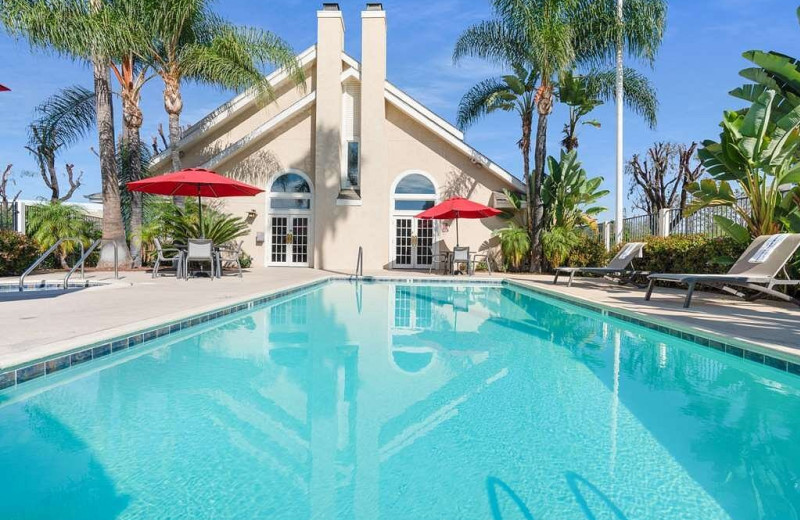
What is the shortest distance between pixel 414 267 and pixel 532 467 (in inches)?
641

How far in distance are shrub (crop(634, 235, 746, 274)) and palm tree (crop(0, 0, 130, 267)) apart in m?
12.5

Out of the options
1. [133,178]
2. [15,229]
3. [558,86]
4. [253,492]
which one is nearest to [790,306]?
[253,492]

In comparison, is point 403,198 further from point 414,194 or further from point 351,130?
point 351,130

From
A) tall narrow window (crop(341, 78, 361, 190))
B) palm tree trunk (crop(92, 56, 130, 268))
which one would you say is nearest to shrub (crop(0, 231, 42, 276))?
palm tree trunk (crop(92, 56, 130, 268))

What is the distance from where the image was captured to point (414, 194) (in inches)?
746

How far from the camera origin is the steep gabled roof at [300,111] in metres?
18.0

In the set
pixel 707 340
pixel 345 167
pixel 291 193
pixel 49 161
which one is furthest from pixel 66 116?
pixel 707 340

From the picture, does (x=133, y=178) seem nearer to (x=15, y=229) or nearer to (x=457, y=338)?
(x=15, y=229)

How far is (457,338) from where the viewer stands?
20.7 ft

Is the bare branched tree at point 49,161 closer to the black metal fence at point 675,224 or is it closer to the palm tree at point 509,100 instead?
the palm tree at point 509,100

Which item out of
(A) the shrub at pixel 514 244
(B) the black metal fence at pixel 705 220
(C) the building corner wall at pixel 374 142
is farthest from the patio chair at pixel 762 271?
(C) the building corner wall at pixel 374 142

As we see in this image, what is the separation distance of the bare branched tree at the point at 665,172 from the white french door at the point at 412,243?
16.7m

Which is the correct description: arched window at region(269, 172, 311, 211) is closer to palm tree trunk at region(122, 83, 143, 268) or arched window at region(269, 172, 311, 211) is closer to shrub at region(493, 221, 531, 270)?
palm tree trunk at region(122, 83, 143, 268)

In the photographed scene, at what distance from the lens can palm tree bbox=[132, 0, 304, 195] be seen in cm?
1358
